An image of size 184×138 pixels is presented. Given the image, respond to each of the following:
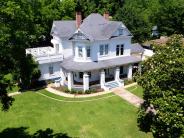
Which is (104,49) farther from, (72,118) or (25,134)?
(25,134)

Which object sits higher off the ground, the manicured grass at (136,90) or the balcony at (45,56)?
the balcony at (45,56)

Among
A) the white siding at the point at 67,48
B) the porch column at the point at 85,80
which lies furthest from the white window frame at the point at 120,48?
Result: the white siding at the point at 67,48

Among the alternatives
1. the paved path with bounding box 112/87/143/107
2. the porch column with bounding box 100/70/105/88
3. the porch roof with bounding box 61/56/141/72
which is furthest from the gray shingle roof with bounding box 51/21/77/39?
the paved path with bounding box 112/87/143/107

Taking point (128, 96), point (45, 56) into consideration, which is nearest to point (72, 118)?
point (128, 96)

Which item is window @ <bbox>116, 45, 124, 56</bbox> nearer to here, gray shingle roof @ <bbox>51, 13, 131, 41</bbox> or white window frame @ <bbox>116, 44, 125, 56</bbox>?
white window frame @ <bbox>116, 44, 125, 56</bbox>

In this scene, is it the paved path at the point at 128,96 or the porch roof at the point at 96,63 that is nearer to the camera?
the paved path at the point at 128,96

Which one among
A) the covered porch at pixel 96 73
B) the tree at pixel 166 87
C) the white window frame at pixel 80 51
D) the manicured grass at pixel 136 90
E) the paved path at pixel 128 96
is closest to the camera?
the tree at pixel 166 87

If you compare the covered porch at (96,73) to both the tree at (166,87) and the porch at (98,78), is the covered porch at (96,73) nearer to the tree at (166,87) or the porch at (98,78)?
the porch at (98,78)
